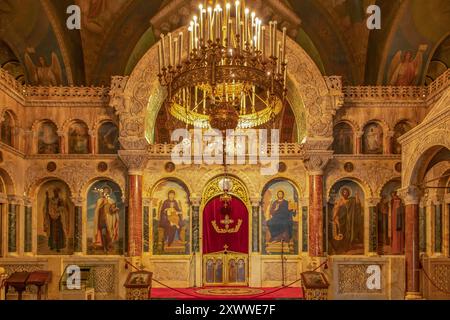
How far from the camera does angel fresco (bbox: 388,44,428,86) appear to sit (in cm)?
1672

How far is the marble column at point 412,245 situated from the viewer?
43.2 ft

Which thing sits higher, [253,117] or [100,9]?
[100,9]

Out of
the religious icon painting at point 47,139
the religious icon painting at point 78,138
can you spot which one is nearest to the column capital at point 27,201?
the religious icon painting at point 47,139

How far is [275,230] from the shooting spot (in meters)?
18.1

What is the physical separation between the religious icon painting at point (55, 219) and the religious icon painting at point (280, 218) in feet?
20.5

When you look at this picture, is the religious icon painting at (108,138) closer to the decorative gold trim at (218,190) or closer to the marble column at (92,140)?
the marble column at (92,140)

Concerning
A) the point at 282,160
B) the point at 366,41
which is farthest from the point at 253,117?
the point at 366,41

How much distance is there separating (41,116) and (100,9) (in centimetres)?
387

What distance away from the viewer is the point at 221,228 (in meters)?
18.3

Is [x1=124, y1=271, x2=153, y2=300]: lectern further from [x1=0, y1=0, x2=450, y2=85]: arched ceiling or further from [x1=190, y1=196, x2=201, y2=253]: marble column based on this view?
[x1=0, y1=0, x2=450, y2=85]: arched ceiling

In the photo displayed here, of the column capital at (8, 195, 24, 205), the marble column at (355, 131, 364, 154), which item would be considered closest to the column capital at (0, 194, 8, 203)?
the column capital at (8, 195, 24, 205)

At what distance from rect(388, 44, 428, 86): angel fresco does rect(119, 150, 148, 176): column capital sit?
814 cm

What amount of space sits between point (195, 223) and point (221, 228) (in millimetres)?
900

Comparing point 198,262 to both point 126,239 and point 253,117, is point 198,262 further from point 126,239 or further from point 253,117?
point 253,117
